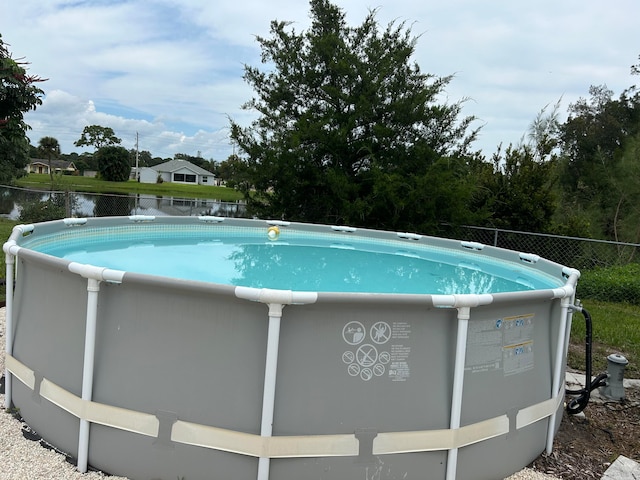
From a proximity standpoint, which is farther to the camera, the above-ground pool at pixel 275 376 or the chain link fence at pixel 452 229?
the chain link fence at pixel 452 229

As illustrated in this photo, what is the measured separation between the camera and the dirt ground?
132 inches

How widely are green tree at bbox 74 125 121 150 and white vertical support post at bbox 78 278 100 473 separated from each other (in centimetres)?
7199

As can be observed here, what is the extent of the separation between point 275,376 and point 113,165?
2262 inches

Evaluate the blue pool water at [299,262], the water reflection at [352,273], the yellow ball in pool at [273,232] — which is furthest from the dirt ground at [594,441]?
the yellow ball in pool at [273,232]

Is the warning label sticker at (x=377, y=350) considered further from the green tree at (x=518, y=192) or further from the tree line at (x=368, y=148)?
the green tree at (x=518, y=192)

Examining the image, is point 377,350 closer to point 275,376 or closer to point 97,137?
point 275,376

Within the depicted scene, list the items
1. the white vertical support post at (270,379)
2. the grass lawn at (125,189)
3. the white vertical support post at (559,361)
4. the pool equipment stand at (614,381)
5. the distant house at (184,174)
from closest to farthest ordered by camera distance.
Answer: the white vertical support post at (270,379)
the white vertical support post at (559,361)
the pool equipment stand at (614,381)
the grass lawn at (125,189)
the distant house at (184,174)

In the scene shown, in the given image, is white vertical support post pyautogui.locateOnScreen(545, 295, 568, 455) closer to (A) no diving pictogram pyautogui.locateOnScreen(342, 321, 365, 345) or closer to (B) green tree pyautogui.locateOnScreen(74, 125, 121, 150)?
(A) no diving pictogram pyautogui.locateOnScreen(342, 321, 365, 345)

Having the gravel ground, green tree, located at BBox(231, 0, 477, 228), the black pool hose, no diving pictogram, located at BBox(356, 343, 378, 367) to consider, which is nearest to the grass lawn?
green tree, located at BBox(231, 0, 477, 228)

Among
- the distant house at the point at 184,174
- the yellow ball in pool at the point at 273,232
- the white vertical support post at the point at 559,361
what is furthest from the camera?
the distant house at the point at 184,174

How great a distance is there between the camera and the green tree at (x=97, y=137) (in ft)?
224

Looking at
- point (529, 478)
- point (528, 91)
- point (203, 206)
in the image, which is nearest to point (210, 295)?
point (529, 478)

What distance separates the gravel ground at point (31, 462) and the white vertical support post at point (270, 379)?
2.91 ft

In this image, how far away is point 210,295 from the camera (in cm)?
256
